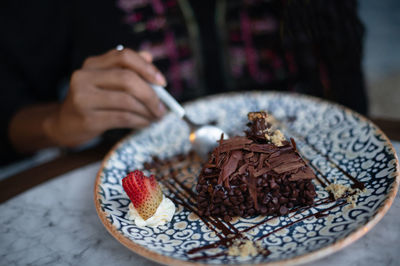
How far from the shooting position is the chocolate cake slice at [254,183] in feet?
3.06

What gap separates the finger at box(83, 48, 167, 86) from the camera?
1190 mm

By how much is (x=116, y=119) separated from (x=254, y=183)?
0.65 meters

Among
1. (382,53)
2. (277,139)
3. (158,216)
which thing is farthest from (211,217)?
(382,53)

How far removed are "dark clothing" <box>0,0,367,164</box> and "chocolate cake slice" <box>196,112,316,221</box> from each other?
0.81m

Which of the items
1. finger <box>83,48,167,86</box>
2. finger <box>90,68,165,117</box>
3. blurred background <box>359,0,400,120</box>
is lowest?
blurred background <box>359,0,400,120</box>

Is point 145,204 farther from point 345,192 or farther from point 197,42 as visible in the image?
point 197,42

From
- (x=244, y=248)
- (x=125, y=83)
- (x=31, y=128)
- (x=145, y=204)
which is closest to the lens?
(x=244, y=248)

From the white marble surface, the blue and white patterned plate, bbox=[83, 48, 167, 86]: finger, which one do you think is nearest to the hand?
bbox=[83, 48, 167, 86]: finger

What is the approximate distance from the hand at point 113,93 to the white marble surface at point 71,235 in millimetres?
248

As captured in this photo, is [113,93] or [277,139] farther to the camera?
[113,93]

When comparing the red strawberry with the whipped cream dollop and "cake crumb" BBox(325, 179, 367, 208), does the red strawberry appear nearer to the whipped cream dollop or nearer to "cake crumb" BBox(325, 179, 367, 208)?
the whipped cream dollop

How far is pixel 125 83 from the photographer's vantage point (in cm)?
118

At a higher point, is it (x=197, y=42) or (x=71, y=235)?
(x=197, y=42)

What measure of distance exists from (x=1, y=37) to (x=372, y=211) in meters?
1.82
